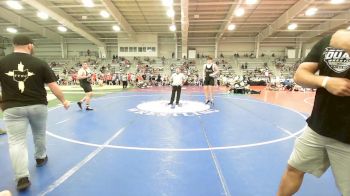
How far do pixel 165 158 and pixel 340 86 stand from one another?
3050 mm

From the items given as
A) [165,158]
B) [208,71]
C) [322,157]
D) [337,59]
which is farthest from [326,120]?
[208,71]

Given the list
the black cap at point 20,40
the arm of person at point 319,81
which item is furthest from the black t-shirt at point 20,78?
the arm of person at point 319,81

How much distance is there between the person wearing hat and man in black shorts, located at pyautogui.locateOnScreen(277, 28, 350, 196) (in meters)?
3.15

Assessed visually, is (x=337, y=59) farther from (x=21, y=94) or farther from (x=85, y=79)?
(x=85, y=79)

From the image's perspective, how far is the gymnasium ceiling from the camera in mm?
21797

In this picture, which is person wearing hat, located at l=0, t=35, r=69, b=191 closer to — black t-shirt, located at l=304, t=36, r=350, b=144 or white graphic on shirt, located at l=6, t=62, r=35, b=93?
white graphic on shirt, located at l=6, t=62, r=35, b=93

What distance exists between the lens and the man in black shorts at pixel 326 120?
1842 mm

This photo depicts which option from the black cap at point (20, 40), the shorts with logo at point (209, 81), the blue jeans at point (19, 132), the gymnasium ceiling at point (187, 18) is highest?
the gymnasium ceiling at point (187, 18)

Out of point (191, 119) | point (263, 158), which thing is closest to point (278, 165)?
point (263, 158)

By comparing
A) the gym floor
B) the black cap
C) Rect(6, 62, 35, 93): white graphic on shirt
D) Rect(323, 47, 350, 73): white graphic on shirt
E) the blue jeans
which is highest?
the black cap

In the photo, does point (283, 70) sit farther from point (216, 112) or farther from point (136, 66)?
point (216, 112)

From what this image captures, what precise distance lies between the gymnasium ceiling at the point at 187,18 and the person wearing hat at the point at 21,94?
689 inches

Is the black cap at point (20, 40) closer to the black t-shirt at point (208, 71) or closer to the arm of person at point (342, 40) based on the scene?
the arm of person at point (342, 40)

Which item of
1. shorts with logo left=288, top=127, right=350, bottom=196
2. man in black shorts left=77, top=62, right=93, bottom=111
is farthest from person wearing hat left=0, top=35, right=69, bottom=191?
man in black shorts left=77, top=62, right=93, bottom=111
